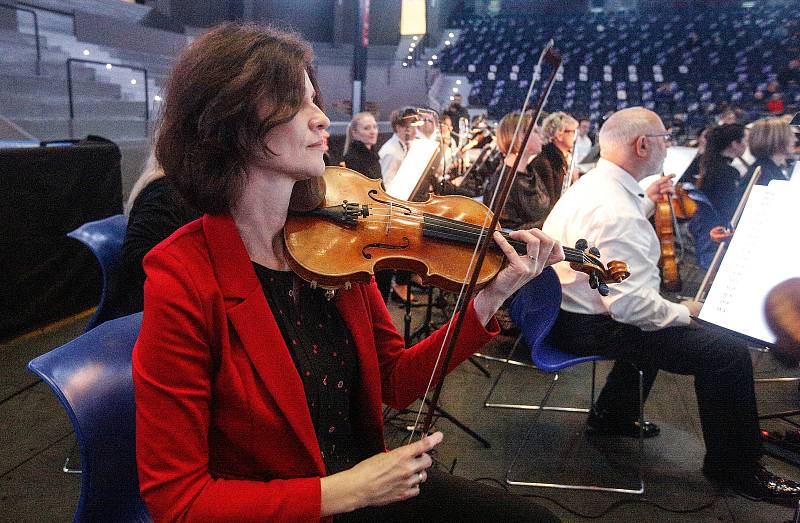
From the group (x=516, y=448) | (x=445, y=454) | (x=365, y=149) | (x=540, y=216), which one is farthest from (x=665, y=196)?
(x=365, y=149)

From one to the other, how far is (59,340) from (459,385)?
239 cm

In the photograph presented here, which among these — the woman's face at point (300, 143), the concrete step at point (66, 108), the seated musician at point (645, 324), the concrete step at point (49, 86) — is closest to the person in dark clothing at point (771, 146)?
the seated musician at point (645, 324)

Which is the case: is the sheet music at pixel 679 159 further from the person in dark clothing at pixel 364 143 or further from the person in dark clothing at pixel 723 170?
the person in dark clothing at pixel 364 143

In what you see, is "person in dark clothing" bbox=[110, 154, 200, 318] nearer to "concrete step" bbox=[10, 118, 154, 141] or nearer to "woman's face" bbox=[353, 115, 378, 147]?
"woman's face" bbox=[353, 115, 378, 147]

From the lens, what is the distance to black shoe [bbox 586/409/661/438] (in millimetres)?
2873

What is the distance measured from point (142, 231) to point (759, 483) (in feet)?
8.63

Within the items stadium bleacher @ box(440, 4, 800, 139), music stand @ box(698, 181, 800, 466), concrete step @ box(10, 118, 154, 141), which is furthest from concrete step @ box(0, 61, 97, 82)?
stadium bleacher @ box(440, 4, 800, 139)

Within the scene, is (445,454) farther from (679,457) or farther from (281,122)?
(281,122)

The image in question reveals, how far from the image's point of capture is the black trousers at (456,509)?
1.17 metres

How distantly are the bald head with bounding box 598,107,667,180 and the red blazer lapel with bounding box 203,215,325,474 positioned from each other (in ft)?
6.82

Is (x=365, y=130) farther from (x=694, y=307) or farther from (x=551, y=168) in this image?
(x=694, y=307)

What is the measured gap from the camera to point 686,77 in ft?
49.5

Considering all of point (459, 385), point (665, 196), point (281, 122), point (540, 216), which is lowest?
point (459, 385)

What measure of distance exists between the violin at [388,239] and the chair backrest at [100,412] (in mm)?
409
